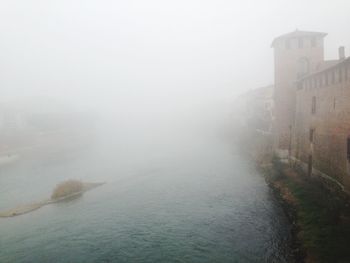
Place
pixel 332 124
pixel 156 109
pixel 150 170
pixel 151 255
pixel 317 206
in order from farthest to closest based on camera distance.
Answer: pixel 156 109, pixel 150 170, pixel 332 124, pixel 317 206, pixel 151 255

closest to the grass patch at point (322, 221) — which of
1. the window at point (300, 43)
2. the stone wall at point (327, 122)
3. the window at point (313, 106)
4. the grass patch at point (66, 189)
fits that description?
the stone wall at point (327, 122)

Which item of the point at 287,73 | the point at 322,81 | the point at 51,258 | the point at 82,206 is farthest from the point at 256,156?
the point at 51,258

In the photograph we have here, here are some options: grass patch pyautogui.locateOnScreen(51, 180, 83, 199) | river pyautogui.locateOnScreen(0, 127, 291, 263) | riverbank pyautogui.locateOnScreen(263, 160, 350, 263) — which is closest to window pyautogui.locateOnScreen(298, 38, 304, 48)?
river pyautogui.locateOnScreen(0, 127, 291, 263)

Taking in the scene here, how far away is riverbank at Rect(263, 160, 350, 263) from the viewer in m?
15.8

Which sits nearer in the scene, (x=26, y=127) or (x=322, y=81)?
(x=322, y=81)

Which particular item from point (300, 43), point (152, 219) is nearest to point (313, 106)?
point (300, 43)

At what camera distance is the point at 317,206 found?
816 inches

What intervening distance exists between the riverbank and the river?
2.74ft

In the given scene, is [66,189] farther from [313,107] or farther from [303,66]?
[303,66]

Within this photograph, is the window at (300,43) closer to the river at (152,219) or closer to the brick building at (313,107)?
the brick building at (313,107)

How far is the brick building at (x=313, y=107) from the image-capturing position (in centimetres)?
2131

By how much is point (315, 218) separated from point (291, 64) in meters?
24.5

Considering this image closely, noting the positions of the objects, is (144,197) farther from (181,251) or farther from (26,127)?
(26,127)

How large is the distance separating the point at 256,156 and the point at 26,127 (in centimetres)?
6749
